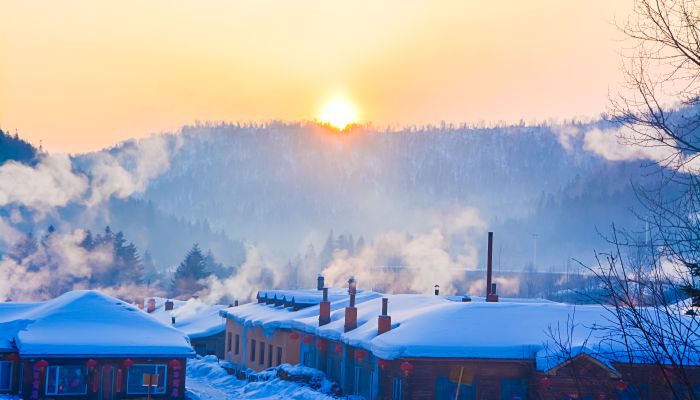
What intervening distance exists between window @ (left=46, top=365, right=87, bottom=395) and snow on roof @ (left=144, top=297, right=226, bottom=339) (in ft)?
Answer: 74.3

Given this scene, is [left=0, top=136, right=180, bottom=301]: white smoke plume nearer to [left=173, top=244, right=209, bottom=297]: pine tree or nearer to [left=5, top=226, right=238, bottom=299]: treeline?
[left=5, top=226, right=238, bottom=299]: treeline

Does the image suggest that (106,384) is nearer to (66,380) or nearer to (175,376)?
(66,380)

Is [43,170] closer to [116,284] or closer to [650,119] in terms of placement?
[116,284]

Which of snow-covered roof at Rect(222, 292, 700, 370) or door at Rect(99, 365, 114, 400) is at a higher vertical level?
snow-covered roof at Rect(222, 292, 700, 370)

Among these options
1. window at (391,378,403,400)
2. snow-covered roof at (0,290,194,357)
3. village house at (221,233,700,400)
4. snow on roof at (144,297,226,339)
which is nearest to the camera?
village house at (221,233,700,400)

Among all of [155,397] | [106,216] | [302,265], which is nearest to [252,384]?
[155,397]

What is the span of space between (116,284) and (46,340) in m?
77.1

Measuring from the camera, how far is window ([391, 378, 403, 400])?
103 ft

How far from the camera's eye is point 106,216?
189 metres

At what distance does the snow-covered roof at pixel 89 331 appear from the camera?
115 ft

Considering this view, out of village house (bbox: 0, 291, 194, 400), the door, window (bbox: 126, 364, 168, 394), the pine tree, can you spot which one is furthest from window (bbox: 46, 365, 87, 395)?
the pine tree

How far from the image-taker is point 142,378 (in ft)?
119

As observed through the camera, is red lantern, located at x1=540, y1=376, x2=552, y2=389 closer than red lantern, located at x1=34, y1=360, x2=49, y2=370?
Yes

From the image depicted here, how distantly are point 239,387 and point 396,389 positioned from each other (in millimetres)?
14222
